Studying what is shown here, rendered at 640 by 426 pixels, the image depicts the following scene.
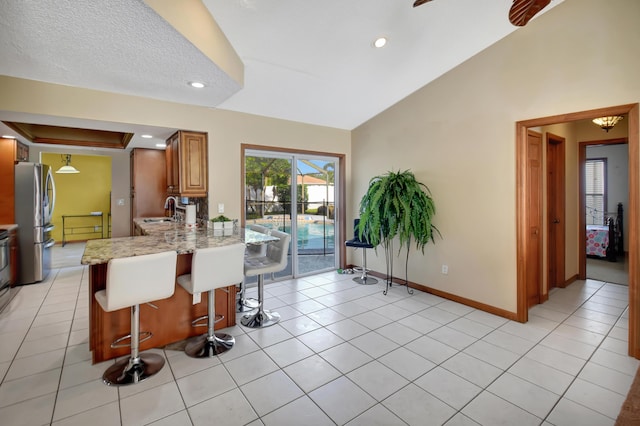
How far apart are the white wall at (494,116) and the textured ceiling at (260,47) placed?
0.88ft

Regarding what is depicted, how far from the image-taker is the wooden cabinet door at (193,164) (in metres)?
3.82

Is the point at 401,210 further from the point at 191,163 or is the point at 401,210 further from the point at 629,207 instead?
the point at 191,163

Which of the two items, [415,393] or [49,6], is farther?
[415,393]

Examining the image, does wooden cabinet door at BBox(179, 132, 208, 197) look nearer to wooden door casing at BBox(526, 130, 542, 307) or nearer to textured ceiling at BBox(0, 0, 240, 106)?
textured ceiling at BBox(0, 0, 240, 106)

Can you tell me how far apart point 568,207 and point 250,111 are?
493cm

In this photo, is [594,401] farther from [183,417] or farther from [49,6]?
[49,6]

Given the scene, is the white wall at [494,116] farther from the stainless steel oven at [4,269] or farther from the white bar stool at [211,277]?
the stainless steel oven at [4,269]

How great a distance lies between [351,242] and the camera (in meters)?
4.77

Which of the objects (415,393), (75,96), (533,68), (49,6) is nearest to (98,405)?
(415,393)

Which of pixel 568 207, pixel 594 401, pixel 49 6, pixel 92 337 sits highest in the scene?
pixel 49 6

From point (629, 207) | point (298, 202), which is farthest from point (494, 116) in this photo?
point (298, 202)

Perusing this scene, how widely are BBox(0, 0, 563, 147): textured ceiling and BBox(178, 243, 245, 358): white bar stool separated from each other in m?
1.56

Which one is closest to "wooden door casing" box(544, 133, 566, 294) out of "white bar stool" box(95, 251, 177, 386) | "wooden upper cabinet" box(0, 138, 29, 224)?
"white bar stool" box(95, 251, 177, 386)

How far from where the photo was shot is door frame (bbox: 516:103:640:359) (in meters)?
2.57
